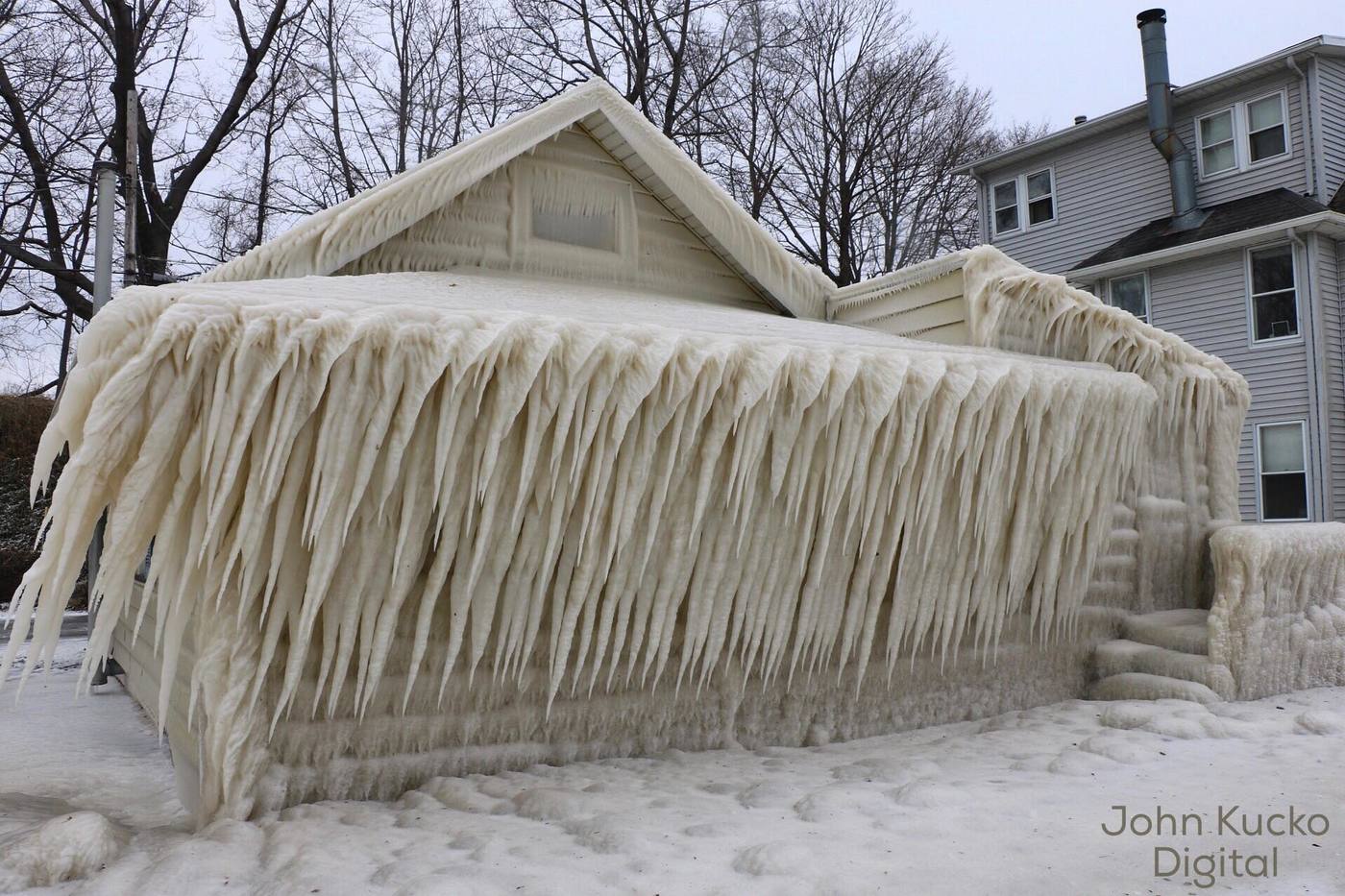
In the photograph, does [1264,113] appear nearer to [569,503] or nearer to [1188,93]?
[1188,93]

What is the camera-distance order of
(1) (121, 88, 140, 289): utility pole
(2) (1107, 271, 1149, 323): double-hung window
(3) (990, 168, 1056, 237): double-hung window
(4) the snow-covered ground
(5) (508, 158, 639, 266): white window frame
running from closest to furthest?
(4) the snow-covered ground → (5) (508, 158, 639, 266): white window frame → (1) (121, 88, 140, 289): utility pole → (2) (1107, 271, 1149, 323): double-hung window → (3) (990, 168, 1056, 237): double-hung window

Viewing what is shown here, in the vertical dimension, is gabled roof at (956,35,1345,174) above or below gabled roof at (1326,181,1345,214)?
above

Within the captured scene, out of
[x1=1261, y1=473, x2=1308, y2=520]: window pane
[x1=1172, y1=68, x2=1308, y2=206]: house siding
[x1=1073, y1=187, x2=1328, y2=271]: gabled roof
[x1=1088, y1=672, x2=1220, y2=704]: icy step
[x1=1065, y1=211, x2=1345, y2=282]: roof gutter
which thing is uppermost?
[x1=1172, y1=68, x2=1308, y2=206]: house siding

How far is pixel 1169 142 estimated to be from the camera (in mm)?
13195

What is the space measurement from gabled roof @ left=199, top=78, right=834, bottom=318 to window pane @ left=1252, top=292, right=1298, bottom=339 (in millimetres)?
8717

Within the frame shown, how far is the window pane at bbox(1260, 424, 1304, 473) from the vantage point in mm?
11547

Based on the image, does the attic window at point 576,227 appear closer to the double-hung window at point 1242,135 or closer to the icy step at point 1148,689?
the icy step at point 1148,689

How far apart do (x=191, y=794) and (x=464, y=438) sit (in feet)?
6.58

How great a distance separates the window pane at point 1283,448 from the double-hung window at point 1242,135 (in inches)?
165

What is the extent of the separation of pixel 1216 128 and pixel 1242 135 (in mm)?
445

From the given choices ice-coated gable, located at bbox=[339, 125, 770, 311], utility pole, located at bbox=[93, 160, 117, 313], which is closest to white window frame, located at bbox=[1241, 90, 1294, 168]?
ice-coated gable, located at bbox=[339, 125, 770, 311]

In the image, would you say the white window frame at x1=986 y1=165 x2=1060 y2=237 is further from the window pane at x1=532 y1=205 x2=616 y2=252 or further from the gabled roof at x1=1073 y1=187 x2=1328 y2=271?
the window pane at x1=532 y1=205 x2=616 y2=252

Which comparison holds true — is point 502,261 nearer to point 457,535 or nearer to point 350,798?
point 457,535

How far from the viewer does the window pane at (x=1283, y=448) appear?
11.5 meters
